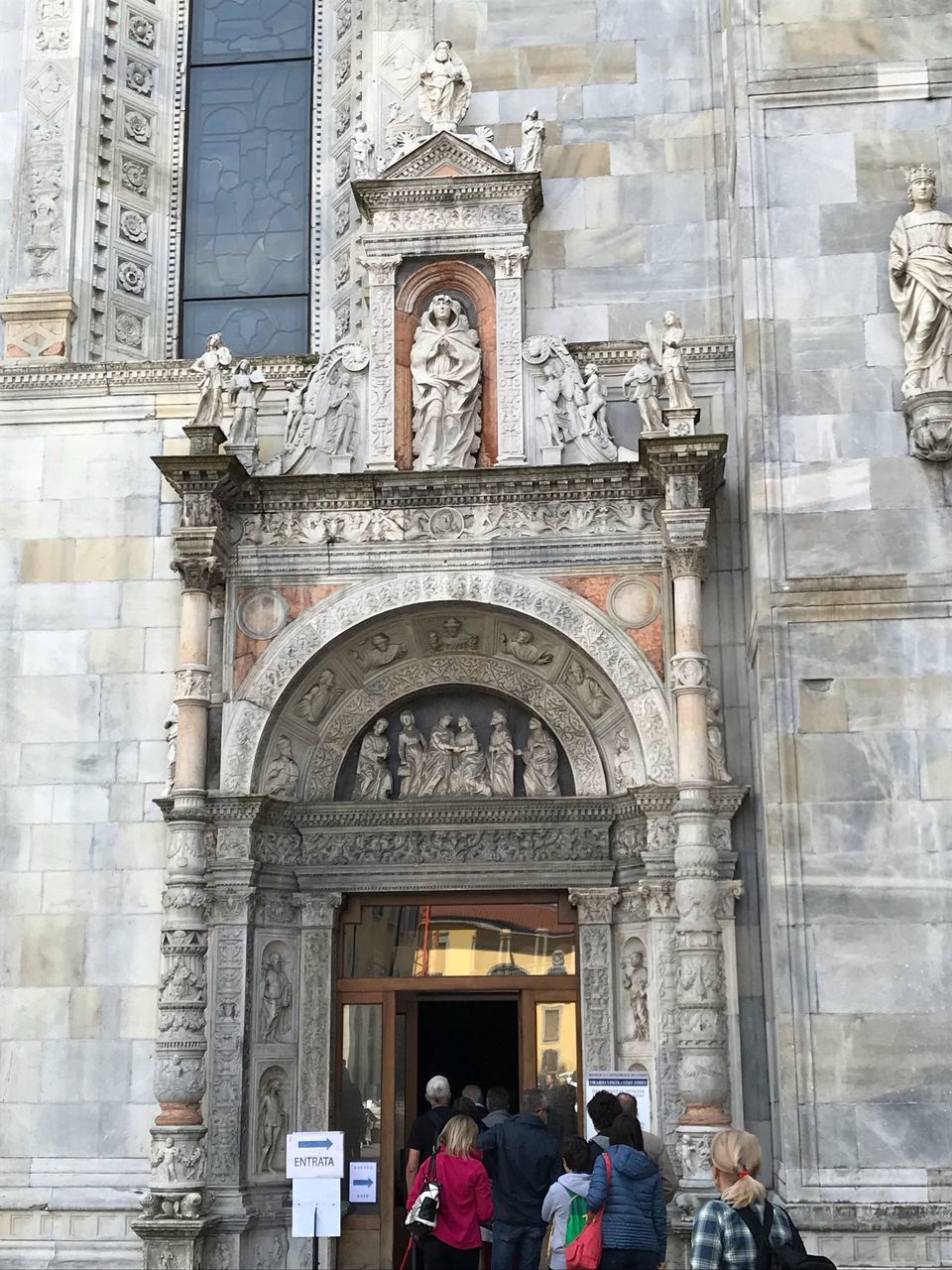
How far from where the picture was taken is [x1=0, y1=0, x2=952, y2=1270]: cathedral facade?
1140 centimetres

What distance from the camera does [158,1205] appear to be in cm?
1144

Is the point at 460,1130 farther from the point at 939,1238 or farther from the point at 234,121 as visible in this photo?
the point at 234,121

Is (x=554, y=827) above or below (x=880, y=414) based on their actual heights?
below

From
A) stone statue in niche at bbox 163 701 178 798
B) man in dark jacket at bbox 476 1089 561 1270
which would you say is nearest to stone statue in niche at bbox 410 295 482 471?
stone statue in niche at bbox 163 701 178 798

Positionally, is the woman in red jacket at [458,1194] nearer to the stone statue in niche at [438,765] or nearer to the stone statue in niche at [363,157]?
the stone statue in niche at [438,765]

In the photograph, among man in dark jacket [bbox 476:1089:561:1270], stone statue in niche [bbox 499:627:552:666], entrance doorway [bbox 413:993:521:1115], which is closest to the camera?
man in dark jacket [bbox 476:1089:561:1270]

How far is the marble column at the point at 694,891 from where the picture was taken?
11141mm

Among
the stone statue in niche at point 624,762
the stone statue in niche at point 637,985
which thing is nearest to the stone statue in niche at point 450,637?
the stone statue in niche at point 624,762

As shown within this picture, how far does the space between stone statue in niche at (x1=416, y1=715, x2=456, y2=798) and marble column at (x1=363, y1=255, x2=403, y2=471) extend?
217 centimetres

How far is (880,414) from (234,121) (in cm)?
702

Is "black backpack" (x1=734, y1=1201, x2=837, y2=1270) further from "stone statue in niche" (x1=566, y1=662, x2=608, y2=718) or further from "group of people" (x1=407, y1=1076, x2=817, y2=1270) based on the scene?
"stone statue in niche" (x1=566, y1=662, x2=608, y2=718)

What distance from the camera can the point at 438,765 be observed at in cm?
1328

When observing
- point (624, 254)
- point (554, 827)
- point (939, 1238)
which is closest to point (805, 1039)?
point (939, 1238)

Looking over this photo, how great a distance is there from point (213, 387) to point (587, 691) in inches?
149
